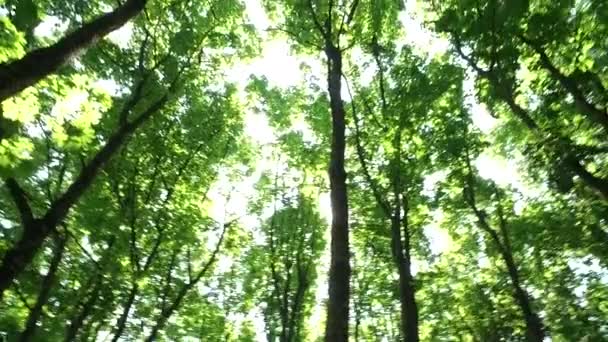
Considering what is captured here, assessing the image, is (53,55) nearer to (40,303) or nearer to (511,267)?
(40,303)

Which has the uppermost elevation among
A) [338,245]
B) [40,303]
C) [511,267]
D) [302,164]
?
[302,164]

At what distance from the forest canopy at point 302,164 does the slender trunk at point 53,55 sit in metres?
0.03

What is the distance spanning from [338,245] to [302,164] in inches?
513

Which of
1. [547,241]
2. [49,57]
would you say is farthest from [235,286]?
[49,57]

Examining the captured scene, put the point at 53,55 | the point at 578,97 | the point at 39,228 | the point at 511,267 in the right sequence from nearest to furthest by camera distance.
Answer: the point at 53,55 → the point at 39,228 → the point at 578,97 → the point at 511,267

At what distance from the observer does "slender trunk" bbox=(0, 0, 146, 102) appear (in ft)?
15.5

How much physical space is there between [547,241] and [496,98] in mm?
7478

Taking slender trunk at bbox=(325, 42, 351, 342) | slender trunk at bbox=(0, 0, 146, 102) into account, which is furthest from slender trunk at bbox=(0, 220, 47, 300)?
slender trunk at bbox=(325, 42, 351, 342)

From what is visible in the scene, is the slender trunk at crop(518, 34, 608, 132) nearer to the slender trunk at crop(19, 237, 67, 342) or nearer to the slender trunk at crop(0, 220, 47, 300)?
the slender trunk at crop(0, 220, 47, 300)

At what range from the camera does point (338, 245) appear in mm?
7320

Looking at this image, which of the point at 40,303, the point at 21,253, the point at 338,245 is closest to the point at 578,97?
the point at 338,245

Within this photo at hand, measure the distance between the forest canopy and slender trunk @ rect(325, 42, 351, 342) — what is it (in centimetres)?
3

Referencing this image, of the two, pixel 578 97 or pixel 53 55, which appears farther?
pixel 578 97

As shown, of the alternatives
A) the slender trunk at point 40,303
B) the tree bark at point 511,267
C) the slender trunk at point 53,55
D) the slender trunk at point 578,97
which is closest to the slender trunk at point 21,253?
the slender trunk at point 40,303
